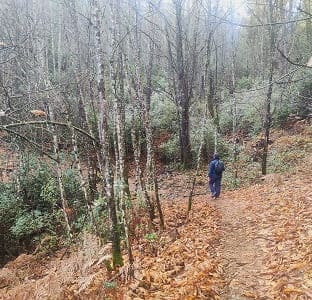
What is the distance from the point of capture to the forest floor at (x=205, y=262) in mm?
4883

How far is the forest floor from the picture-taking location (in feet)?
16.0

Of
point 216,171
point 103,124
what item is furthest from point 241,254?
point 216,171

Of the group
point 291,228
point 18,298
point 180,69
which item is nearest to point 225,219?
point 291,228

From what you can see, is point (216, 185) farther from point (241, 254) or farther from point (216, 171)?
point (241, 254)

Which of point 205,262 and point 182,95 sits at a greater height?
point 182,95

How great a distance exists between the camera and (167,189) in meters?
14.0

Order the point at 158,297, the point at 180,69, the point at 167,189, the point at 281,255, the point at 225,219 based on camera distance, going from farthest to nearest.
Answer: the point at 180,69
the point at 167,189
the point at 225,219
the point at 281,255
the point at 158,297

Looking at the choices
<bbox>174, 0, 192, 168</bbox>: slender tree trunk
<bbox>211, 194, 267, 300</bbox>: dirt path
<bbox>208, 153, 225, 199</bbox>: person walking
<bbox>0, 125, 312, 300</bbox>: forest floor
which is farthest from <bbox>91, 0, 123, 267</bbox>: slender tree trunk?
<bbox>174, 0, 192, 168</bbox>: slender tree trunk

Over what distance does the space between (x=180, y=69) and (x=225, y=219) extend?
340 inches

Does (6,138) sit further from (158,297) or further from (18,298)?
(158,297)

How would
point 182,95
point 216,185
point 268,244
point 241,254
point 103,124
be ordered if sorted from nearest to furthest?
point 103,124 → point 241,254 → point 268,244 → point 216,185 → point 182,95

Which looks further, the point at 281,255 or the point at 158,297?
the point at 281,255

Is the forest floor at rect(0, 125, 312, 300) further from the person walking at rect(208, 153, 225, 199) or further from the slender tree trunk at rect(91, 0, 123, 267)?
the person walking at rect(208, 153, 225, 199)

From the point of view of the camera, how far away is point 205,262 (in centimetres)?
564
